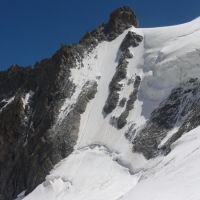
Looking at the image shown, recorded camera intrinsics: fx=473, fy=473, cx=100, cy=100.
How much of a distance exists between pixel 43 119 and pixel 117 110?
8.13 m

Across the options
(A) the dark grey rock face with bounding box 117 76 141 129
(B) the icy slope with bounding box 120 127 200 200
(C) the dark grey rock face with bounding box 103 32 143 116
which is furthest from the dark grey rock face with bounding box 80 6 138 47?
(B) the icy slope with bounding box 120 127 200 200

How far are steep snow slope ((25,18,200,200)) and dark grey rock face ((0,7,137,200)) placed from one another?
0.97m

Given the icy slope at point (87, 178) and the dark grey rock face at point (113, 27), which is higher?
Answer: the dark grey rock face at point (113, 27)

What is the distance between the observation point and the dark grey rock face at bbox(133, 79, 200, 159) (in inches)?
1388

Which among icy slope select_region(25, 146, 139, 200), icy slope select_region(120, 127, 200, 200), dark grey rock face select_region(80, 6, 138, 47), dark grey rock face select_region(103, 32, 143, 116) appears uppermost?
dark grey rock face select_region(80, 6, 138, 47)

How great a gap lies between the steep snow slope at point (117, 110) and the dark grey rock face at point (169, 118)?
31.6 inches

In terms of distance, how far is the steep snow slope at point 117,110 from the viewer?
35312 mm

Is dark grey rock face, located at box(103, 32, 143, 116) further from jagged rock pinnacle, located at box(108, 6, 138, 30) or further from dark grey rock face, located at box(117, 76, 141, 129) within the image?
jagged rock pinnacle, located at box(108, 6, 138, 30)

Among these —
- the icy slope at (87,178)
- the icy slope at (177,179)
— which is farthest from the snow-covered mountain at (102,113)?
the icy slope at (177,179)

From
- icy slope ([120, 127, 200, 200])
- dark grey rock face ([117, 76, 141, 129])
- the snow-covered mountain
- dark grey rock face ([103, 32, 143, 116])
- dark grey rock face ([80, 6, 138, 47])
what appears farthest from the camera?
dark grey rock face ([80, 6, 138, 47])

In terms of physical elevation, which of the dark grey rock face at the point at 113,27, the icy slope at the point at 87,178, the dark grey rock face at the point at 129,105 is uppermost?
the dark grey rock face at the point at 113,27

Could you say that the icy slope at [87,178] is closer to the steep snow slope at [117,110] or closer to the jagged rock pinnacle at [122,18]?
the steep snow slope at [117,110]

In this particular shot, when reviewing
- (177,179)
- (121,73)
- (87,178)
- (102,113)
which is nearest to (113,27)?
(121,73)

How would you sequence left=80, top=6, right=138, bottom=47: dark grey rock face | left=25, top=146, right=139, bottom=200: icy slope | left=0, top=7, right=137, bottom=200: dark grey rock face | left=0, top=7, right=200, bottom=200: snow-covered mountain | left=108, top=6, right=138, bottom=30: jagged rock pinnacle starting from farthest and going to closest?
left=108, top=6, right=138, bottom=30: jagged rock pinnacle, left=80, top=6, right=138, bottom=47: dark grey rock face, left=0, top=7, right=137, bottom=200: dark grey rock face, left=0, top=7, right=200, bottom=200: snow-covered mountain, left=25, top=146, right=139, bottom=200: icy slope
